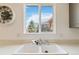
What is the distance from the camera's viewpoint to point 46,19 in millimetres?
1225

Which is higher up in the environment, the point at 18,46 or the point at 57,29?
the point at 57,29

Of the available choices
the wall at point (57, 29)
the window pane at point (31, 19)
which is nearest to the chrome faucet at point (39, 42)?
the wall at point (57, 29)

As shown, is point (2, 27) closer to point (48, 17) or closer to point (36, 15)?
point (36, 15)

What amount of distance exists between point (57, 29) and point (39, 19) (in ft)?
0.64

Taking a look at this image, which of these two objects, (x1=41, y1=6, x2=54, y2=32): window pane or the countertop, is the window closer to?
(x1=41, y1=6, x2=54, y2=32): window pane

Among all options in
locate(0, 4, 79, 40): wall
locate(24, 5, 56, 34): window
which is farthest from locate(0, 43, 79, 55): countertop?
locate(24, 5, 56, 34): window

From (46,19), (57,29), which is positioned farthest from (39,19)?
(57,29)

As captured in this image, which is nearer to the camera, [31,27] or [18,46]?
[31,27]

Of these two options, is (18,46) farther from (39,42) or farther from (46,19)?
(46,19)

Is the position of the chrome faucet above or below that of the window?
below

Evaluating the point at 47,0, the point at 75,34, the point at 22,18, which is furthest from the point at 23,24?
the point at 47,0

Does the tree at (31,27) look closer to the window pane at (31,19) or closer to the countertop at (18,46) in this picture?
the window pane at (31,19)

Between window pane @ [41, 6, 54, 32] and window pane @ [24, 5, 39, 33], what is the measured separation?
6cm

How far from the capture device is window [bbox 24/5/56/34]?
1206mm
